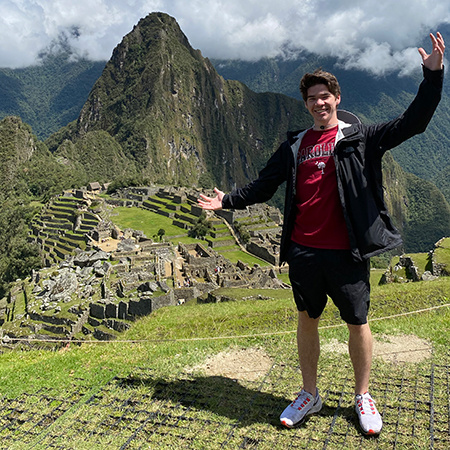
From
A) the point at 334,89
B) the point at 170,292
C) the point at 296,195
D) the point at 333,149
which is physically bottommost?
the point at 170,292

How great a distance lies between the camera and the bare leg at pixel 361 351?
3.21 m

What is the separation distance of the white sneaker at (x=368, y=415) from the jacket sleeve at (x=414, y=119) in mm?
1941

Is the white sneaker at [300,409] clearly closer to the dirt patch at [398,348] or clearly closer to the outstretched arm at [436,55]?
the dirt patch at [398,348]

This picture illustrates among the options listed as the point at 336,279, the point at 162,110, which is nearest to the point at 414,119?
the point at 336,279

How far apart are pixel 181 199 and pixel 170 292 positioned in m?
45.9

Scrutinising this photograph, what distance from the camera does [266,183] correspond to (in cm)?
370

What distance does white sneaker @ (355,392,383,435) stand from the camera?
3039 millimetres

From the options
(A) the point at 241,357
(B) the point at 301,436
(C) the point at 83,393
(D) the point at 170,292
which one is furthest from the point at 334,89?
(D) the point at 170,292

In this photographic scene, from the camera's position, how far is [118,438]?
3303 millimetres

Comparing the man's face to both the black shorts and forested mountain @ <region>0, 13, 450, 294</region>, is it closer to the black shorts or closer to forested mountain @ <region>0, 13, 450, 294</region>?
the black shorts

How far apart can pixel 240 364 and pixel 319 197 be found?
7.34ft

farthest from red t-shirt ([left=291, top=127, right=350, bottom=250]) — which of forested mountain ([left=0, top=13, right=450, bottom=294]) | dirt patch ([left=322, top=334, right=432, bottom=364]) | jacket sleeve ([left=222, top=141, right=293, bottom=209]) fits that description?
forested mountain ([left=0, top=13, right=450, bottom=294])

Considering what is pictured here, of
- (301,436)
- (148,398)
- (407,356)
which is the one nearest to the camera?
(301,436)

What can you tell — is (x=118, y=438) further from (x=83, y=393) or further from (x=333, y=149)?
(x=333, y=149)
